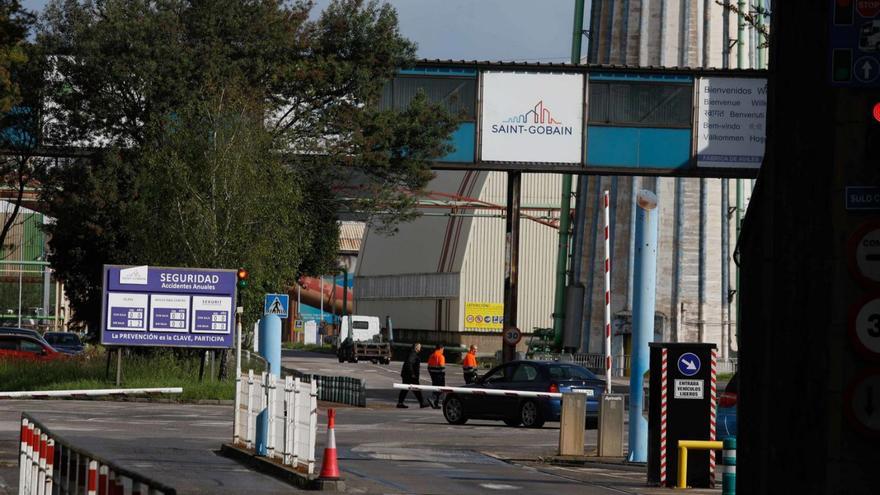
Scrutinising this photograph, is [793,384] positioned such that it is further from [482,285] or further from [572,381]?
[482,285]

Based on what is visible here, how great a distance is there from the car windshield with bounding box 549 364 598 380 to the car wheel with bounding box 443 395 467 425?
2305 mm

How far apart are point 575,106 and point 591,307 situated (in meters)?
26.8

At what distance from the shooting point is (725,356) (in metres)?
71.7

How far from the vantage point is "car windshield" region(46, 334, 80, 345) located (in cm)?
6750

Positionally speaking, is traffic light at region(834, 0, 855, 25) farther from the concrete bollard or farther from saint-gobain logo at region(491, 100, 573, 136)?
saint-gobain logo at region(491, 100, 573, 136)

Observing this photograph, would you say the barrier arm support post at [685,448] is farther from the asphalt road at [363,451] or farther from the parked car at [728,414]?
the parked car at [728,414]

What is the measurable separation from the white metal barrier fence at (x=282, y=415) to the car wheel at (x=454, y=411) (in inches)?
456

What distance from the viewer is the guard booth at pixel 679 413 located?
19828mm

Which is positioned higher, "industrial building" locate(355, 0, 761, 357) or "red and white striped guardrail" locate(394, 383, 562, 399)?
"industrial building" locate(355, 0, 761, 357)

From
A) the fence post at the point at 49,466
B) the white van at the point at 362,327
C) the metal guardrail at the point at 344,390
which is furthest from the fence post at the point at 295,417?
the white van at the point at 362,327

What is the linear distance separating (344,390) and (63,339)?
27.7 metres

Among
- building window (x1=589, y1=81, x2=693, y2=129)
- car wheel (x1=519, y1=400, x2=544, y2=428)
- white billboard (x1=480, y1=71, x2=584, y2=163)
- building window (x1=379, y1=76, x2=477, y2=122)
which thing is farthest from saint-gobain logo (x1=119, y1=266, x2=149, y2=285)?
building window (x1=589, y1=81, x2=693, y2=129)

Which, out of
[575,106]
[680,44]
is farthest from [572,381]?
[680,44]

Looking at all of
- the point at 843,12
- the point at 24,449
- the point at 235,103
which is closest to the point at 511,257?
the point at 235,103
